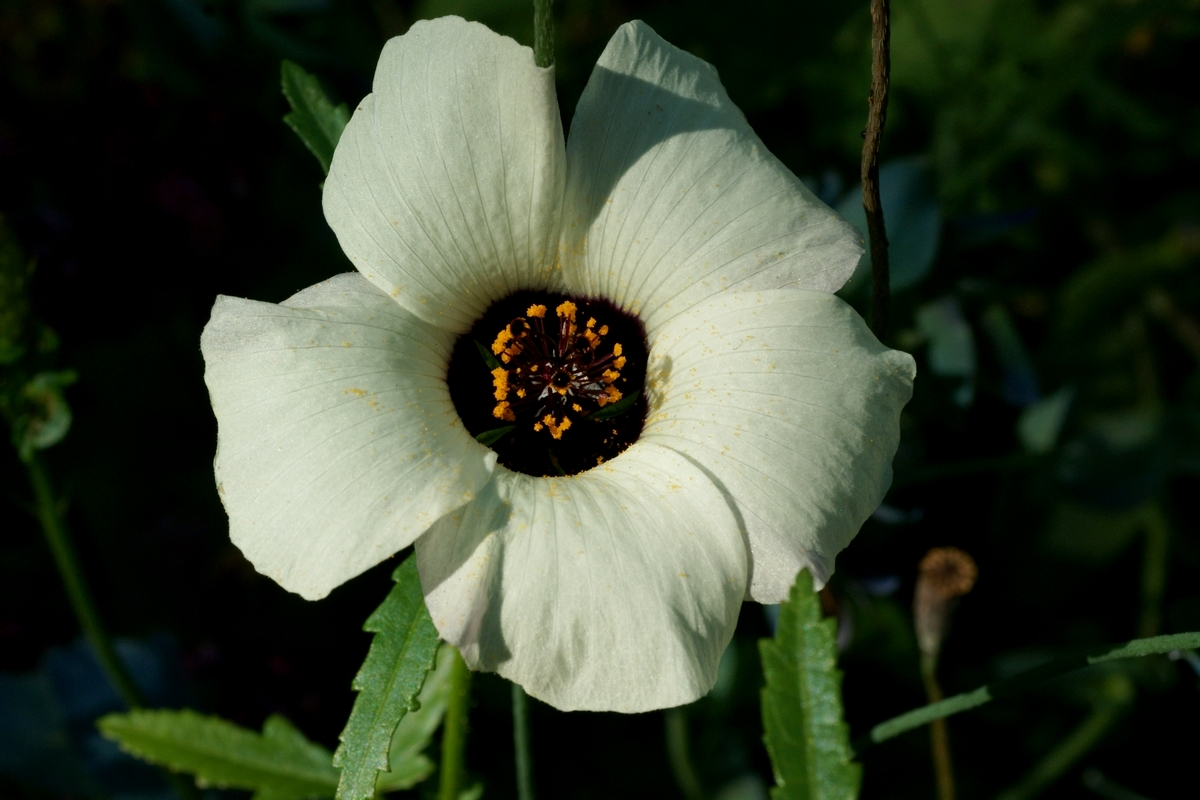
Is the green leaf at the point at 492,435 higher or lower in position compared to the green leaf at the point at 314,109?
lower

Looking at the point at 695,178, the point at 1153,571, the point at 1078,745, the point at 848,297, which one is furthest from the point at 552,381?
the point at 1153,571

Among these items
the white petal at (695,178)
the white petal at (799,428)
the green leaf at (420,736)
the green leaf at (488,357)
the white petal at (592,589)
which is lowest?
the green leaf at (420,736)

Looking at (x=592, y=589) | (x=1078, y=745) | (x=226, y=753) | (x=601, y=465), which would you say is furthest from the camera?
(x=1078, y=745)

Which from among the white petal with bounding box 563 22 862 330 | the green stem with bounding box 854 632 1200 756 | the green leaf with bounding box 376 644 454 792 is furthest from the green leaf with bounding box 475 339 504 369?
the green stem with bounding box 854 632 1200 756

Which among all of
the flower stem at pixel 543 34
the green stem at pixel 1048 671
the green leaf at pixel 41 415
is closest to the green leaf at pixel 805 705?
the green stem at pixel 1048 671

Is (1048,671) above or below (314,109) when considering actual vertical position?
below

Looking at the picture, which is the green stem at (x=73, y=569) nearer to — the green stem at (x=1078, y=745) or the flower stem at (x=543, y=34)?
the flower stem at (x=543, y=34)

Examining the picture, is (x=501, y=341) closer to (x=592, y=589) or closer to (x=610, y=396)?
(x=610, y=396)
